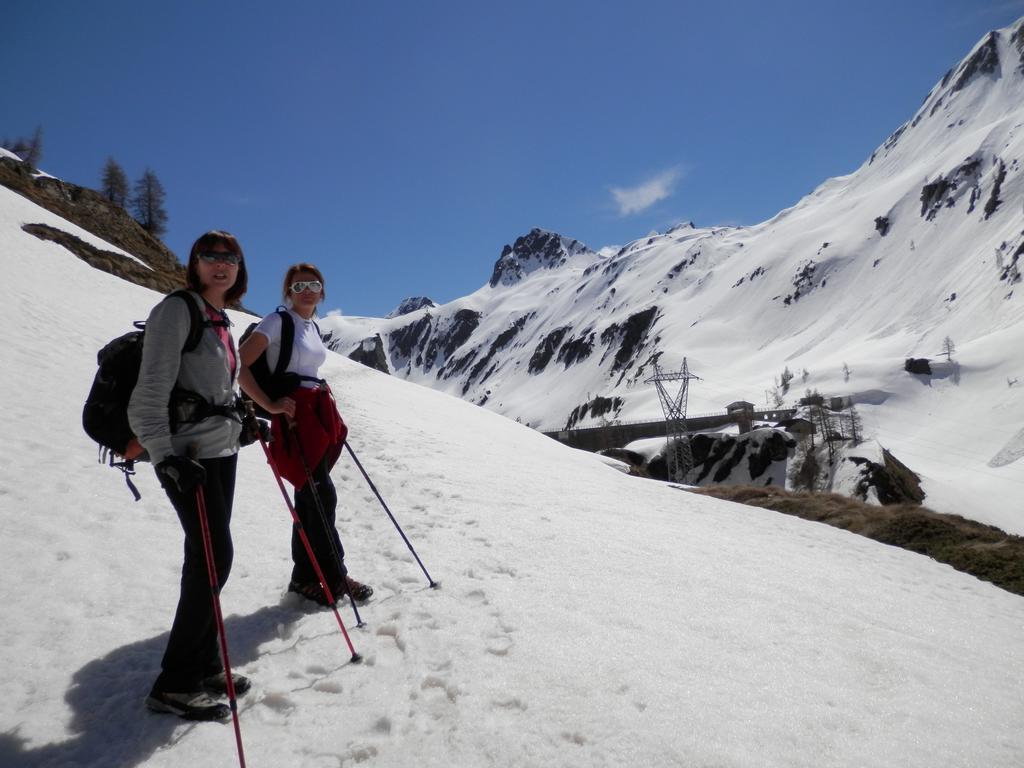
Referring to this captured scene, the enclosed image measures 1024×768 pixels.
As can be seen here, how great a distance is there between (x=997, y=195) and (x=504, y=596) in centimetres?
18586

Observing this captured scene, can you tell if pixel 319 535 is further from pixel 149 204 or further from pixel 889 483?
pixel 149 204

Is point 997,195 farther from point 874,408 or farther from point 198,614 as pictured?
point 198,614

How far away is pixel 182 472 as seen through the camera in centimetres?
328

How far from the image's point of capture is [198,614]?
352 cm

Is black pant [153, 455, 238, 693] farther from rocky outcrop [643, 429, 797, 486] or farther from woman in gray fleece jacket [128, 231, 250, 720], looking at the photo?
rocky outcrop [643, 429, 797, 486]

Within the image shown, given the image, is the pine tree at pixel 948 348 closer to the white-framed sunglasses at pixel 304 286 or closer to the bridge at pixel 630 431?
the bridge at pixel 630 431

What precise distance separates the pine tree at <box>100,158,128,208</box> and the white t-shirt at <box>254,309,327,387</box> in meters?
79.5

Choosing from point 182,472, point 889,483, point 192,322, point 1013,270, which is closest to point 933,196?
point 1013,270

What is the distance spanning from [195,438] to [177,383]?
386 millimetres

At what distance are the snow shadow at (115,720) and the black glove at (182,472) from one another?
152 centimetres

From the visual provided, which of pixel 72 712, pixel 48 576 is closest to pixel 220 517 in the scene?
pixel 72 712

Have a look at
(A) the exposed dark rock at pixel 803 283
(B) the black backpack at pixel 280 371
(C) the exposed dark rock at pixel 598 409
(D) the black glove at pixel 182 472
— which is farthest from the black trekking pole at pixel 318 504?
(A) the exposed dark rock at pixel 803 283

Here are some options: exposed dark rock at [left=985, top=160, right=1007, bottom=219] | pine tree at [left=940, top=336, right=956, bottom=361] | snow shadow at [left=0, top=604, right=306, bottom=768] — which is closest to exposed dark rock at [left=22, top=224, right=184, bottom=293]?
snow shadow at [left=0, top=604, right=306, bottom=768]

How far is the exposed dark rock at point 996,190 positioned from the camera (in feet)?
437
